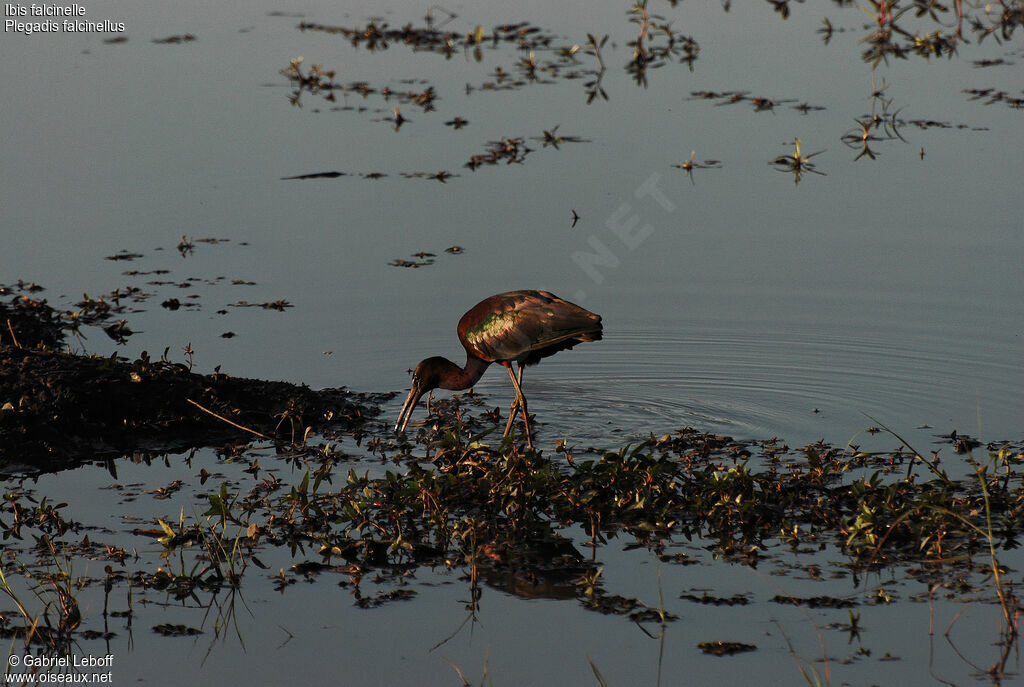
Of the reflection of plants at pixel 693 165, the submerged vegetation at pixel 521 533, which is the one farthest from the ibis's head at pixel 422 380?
the reflection of plants at pixel 693 165

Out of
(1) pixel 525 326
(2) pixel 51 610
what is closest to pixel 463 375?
(1) pixel 525 326

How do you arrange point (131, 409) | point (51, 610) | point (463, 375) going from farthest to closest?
1. point (463, 375)
2. point (131, 409)
3. point (51, 610)

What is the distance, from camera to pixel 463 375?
8.95 meters

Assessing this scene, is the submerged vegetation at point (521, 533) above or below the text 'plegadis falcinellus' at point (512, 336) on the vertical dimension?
below

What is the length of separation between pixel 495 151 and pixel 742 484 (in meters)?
8.07

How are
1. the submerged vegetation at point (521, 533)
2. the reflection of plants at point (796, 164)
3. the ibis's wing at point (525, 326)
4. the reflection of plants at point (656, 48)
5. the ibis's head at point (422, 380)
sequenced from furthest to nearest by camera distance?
the reflection of plants at point (656, 48), the reflection of plants at point (796, 164), the ibis's head at point (422, 380), the ibis's wing at point (525, 326), the submerged vegetation at point (521, 533)

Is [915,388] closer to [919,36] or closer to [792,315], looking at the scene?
[792,315]

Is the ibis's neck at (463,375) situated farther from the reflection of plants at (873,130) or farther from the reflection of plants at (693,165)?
the reflection of plants at (873,130)

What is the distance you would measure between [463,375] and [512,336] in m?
0.52

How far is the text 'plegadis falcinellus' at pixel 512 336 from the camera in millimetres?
8367

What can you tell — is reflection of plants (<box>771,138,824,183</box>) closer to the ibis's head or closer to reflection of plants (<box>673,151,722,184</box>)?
reflection of plants (<box>673,151,722,184</box>)

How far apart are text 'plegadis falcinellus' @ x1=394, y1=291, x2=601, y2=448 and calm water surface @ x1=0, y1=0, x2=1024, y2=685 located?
603 millimetres

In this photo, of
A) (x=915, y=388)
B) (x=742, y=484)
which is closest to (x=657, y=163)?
(x=915, y=388)

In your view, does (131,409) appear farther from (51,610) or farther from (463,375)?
(51,610)
